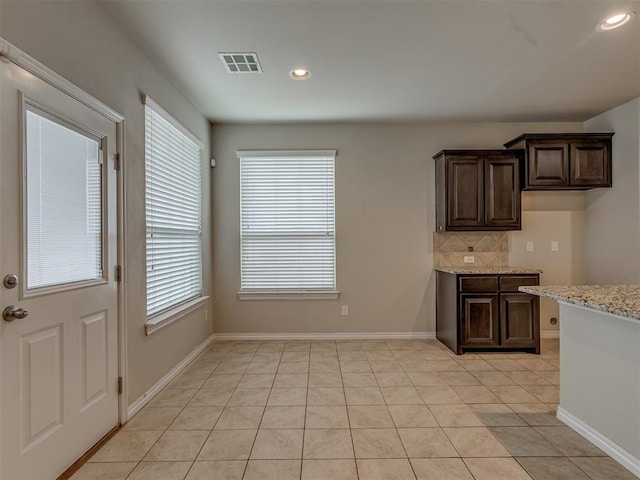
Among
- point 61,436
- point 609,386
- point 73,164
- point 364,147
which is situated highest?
point 364,147

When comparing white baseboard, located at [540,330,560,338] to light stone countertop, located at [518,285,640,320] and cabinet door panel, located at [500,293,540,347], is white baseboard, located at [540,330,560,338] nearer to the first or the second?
cabinet door panel, located at [500,293,540,347]

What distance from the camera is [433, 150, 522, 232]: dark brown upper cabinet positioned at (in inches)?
158

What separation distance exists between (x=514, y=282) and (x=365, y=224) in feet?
5.97

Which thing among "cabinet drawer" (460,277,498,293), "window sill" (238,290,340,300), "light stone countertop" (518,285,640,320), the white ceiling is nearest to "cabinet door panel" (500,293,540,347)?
"cabinet drawer" (460,277,498,293)

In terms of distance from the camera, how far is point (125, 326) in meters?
2.42

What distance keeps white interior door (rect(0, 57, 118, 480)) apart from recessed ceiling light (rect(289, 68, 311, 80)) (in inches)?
60.4

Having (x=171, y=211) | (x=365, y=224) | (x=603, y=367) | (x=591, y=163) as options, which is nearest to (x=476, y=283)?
(x=365, y=224)

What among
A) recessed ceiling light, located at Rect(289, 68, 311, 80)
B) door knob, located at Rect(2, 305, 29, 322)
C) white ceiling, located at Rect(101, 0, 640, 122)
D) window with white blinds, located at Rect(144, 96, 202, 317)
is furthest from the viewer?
recessed ceiling light, located at Rect(289, 68, 311, 80)

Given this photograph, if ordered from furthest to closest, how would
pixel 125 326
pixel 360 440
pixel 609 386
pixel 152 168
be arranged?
pixel 152 168 → pixel 125 326 → pixel 360 440 → pixel 609 386

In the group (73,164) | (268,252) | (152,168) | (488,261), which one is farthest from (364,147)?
(73,164)

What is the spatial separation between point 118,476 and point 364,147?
394 cm

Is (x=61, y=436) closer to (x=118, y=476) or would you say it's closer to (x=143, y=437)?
(x=118, y=476)

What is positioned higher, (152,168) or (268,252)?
(152,168)

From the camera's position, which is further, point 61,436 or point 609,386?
point 609,386
